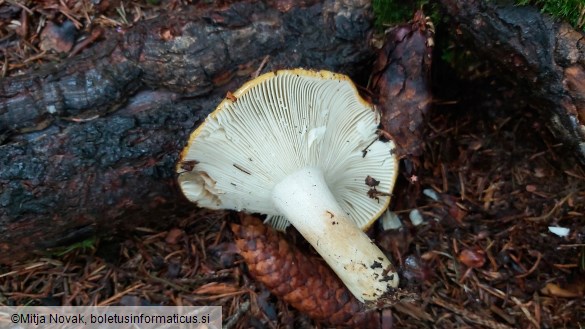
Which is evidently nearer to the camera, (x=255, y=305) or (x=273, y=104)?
(x=273, y=104)

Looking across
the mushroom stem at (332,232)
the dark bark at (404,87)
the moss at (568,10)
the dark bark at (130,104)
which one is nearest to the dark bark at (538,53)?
the moss at (568,10)

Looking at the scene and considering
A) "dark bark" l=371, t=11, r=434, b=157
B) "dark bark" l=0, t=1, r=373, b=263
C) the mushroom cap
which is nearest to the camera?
the mushroom cap

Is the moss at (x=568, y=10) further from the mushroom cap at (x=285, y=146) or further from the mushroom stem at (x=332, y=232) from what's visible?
the mushroom stem at (x=332, y=232)

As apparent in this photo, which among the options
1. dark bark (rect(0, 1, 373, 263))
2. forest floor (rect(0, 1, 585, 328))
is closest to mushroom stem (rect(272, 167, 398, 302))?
forest floor (rect(0, 1, 585, 328))

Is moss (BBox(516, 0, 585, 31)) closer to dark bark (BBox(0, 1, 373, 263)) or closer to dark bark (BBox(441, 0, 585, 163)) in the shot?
dark bark (BBox(441, 0, 585, 163))

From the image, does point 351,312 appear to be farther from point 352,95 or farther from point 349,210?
point 352,95

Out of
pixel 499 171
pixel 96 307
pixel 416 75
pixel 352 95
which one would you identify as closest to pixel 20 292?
pixel 96 307
